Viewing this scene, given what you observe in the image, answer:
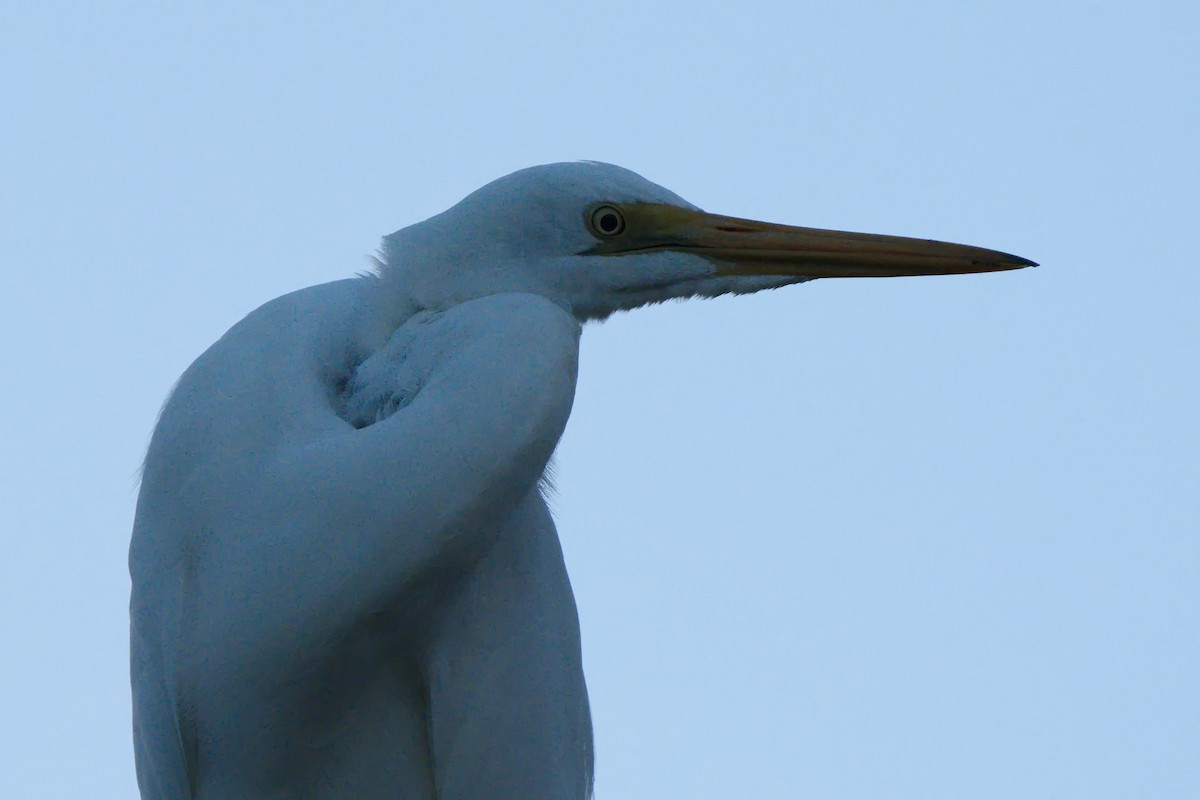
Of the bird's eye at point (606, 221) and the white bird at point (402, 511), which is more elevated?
the bird's eye at point (606, 221)

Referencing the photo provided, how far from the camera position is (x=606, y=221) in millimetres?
2781

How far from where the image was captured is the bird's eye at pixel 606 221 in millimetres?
2771

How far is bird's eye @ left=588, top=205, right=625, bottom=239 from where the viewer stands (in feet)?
9.09

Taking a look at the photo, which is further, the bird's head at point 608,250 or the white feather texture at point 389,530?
the bird's head at point 608,250

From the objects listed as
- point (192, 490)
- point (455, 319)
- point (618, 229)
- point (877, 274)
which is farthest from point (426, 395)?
point (877, 274)

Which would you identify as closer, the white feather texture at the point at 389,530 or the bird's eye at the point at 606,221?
the white feather texture at the point at 389,530

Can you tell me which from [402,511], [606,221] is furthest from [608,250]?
[402,511]

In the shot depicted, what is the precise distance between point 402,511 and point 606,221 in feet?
2.55

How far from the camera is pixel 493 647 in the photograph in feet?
8.39

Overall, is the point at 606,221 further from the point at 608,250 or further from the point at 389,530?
the point at 389,530

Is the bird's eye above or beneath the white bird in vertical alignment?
above

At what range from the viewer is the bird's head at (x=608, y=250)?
272 cm

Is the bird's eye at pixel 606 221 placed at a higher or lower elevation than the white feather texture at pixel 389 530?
higher

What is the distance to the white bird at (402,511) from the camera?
7.51ft
